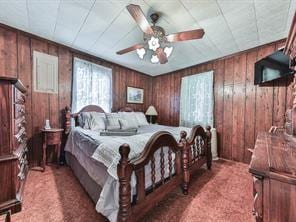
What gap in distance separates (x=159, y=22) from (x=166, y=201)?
2.43 m

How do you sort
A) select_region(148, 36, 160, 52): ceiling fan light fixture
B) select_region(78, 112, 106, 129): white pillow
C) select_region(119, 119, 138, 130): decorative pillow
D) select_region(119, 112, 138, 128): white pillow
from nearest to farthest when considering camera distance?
select_region(148, 36, 160, 52): ceiling fan light fixture → select_region(78, 112, 106, 129): white pillow → select_region(119, 119, 138, 130): decorative pillow → select_region(119, 112, 138, 128): white pillow

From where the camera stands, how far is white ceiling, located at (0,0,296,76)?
1.94 metres

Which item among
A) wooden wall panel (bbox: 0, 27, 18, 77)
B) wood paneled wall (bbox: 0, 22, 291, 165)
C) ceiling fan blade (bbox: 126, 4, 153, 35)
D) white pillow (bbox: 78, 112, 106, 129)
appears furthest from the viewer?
white pillow (bbox: 78, 112, 106, 129)

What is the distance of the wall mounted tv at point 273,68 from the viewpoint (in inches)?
90.2

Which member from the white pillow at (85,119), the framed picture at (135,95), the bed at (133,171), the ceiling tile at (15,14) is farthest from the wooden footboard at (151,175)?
the framed picture at (135,95)

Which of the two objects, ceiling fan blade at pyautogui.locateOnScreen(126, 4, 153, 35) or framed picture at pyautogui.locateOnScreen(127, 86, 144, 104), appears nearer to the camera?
ceiling fan blade at pyautogui.locateOnScreen(126, 4, 153, 35)

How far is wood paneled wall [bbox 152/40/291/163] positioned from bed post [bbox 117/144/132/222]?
2.96 meters

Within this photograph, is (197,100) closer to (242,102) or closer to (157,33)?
(242,102)

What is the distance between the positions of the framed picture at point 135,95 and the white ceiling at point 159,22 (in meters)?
1.53

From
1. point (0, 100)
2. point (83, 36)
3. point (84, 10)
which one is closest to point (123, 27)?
point (84, 10)

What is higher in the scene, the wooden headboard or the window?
the window

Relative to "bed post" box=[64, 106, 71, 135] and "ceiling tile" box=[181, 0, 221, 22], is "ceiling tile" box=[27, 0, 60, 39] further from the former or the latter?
A: "ceiling tile" box=[181, 0, 221, 22]

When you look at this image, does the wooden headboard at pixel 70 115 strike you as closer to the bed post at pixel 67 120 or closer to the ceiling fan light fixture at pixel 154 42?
the bed post at pixel 67 120

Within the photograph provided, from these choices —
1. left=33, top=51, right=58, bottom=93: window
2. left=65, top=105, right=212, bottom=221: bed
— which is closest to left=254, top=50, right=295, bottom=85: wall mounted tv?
left=65, top=105, right=212, bottom=221: bed
